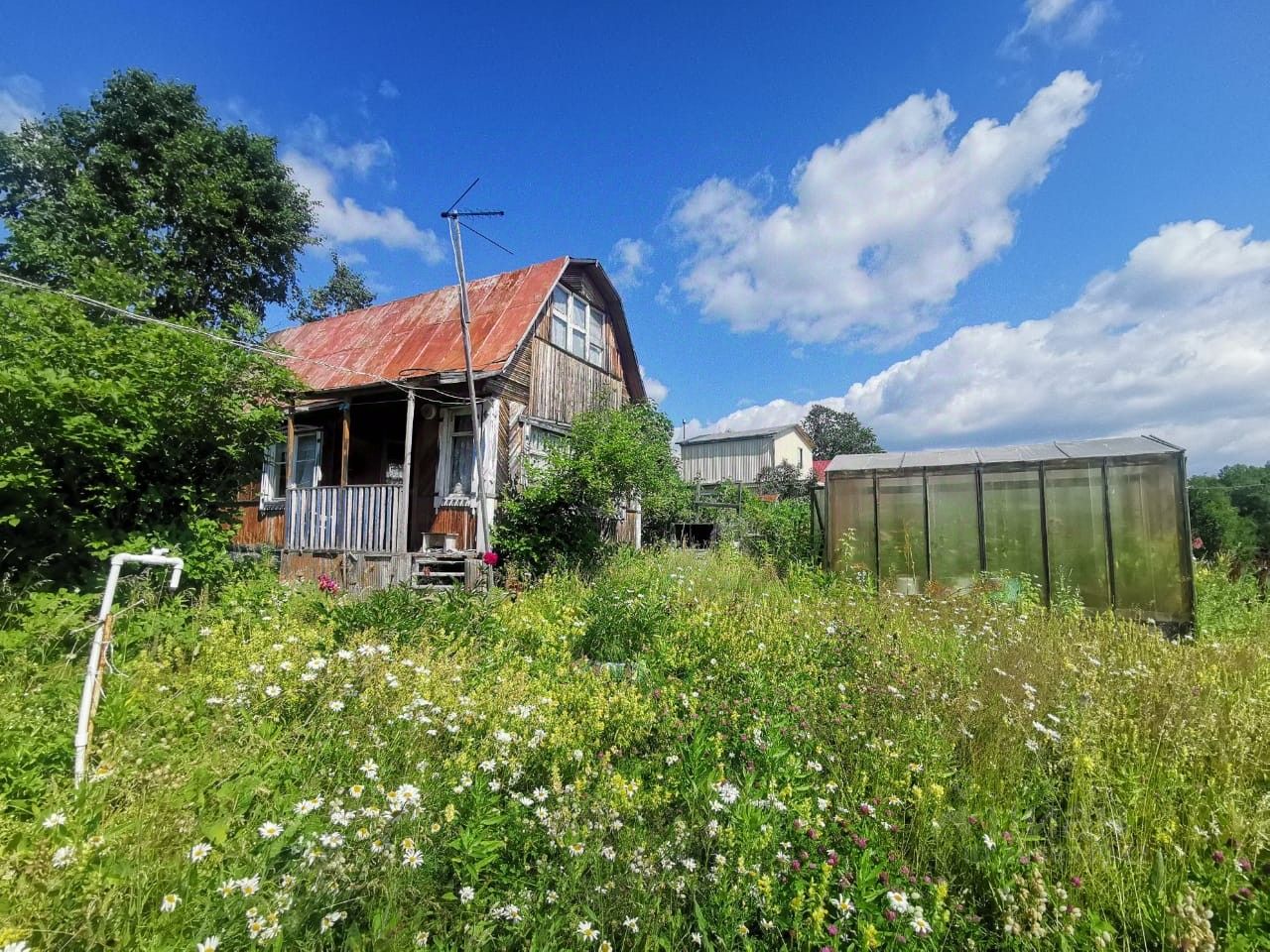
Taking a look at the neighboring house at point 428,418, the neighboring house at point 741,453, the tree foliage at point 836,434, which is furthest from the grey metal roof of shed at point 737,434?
the neighboring house at point 428,418

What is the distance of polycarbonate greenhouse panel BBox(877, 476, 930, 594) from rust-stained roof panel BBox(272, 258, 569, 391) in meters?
7.47

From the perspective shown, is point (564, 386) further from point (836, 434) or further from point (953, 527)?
point (836, 434)

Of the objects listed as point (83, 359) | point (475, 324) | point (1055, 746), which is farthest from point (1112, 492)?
point (83, 359)

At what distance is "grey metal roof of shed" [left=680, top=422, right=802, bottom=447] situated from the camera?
3175 cm

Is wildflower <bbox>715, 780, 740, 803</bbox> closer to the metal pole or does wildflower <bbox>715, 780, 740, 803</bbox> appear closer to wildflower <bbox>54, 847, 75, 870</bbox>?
wildflower <bbox>54, 847, 75, 870</bbox>

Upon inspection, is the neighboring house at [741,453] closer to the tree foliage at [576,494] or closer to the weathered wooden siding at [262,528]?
the tree foliage at [576,494]

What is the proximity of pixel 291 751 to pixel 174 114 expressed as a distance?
2211cm

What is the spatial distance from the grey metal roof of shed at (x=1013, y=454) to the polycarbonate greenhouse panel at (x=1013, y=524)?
1.11 feet

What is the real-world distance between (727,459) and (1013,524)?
81.9 ft

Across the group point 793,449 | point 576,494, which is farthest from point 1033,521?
point 793,449

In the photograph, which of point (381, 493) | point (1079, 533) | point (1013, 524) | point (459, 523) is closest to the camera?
point (1079, 533)

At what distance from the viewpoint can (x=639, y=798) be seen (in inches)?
87.7

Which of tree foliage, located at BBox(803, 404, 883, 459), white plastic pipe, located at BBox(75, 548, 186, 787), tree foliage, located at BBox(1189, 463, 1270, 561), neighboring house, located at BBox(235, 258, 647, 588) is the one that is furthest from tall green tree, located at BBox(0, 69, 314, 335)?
tree foliage, located at BBox(803, 404, 883, 459)

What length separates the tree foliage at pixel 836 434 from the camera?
43.6m
